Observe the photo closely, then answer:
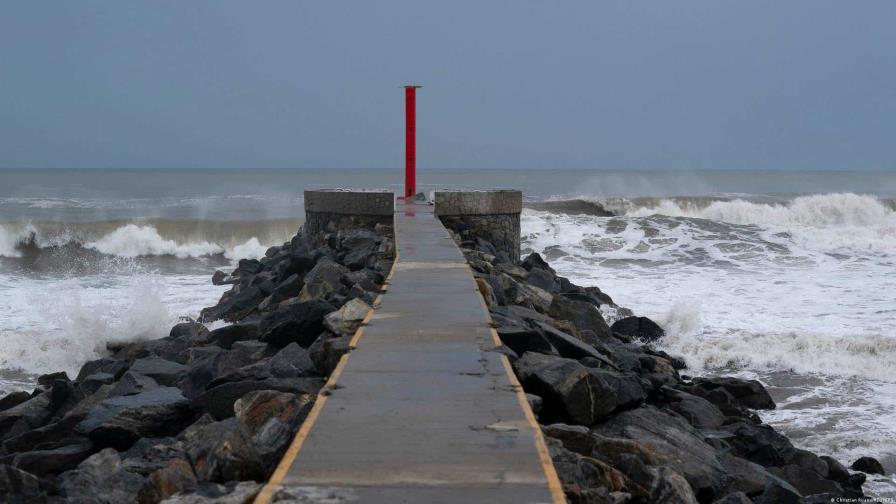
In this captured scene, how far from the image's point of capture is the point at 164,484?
120 inches

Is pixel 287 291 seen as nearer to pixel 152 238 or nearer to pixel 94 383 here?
pixel 94 383

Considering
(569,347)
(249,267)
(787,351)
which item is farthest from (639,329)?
(249,267)

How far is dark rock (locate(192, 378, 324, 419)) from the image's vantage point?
418 cm

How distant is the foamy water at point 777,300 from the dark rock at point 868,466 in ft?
0.46

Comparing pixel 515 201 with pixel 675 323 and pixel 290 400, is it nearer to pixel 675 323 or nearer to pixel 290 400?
pixel 675 323

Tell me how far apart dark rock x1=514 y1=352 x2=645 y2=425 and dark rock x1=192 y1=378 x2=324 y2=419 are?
3.53ft

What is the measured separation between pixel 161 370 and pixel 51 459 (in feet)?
5.50

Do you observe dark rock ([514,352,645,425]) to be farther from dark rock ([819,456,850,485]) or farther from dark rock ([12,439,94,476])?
dark rock ([12,439,94,476])

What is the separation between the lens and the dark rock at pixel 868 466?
17.7 ft

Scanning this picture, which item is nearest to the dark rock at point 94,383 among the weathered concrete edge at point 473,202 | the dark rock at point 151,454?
the dark rock at point 151,454

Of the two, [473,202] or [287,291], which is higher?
[473,202]

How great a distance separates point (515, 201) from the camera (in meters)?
12.5

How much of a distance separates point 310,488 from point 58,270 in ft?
59.9

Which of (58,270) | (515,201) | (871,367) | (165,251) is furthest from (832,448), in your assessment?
(165,251)
